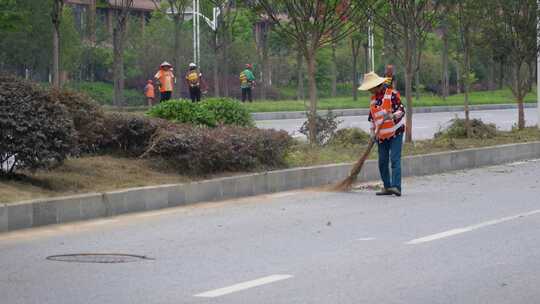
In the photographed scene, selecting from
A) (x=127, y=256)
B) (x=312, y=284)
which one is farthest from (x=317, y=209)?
(x=312, y=284)

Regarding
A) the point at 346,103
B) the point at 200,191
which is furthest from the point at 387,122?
the point at 346,103

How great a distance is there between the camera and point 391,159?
1539cm

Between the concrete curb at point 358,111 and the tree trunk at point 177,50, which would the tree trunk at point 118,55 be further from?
the concrete curb at point 358,111

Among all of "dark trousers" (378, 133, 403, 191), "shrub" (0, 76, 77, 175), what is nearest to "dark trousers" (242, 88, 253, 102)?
"dark trousers" (378, 133, 403, 191)

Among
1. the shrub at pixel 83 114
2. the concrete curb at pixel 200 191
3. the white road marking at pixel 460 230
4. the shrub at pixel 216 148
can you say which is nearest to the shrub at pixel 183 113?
the shrub at pixel 216 148

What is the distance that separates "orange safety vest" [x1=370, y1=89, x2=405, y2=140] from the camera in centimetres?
1537

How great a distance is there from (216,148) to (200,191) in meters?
0.87

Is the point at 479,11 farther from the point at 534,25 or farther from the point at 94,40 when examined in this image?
the point at 94,40

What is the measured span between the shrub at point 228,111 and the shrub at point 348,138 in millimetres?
1824

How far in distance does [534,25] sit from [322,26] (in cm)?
710

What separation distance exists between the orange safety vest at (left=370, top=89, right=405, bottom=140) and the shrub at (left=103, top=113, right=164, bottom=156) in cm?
282

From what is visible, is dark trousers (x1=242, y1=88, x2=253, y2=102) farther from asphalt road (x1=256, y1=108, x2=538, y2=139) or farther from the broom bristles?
the broom bristles

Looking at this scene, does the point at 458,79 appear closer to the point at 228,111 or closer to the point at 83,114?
the point at 228,111

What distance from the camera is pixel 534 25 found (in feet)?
82.8
